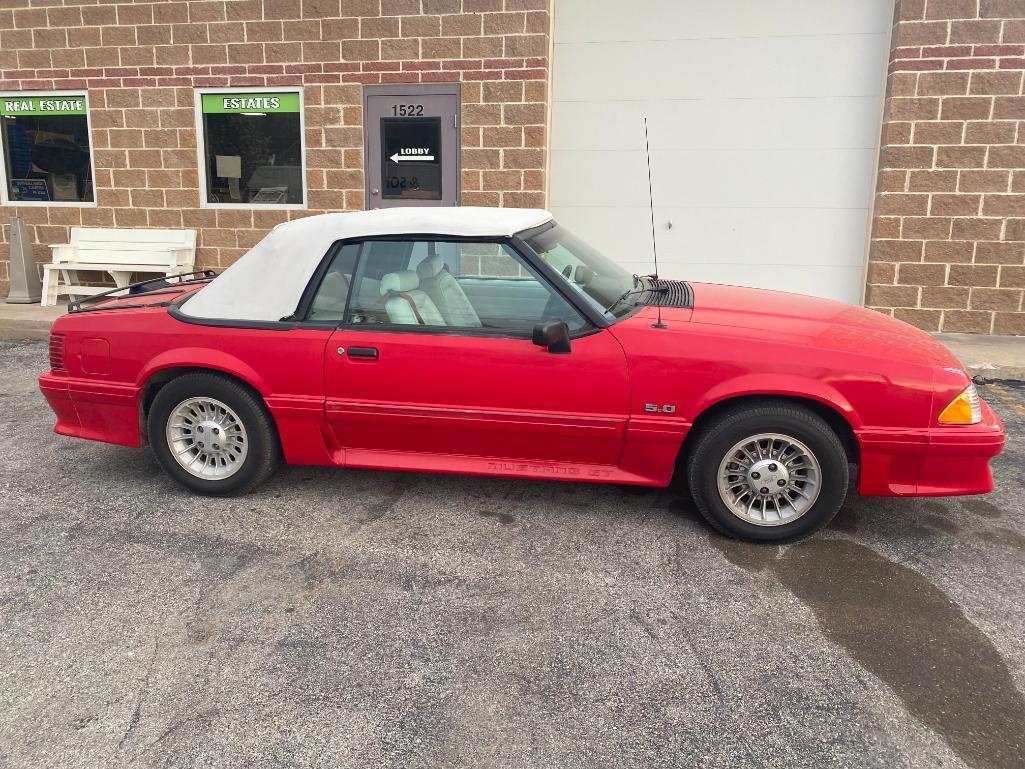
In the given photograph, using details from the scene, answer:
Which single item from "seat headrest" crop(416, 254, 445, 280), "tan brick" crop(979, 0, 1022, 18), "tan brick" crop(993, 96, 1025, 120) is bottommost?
"seat headrest" crop(416, 254, 445, 280)

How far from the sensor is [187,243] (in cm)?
988

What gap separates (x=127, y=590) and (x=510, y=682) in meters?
1.73

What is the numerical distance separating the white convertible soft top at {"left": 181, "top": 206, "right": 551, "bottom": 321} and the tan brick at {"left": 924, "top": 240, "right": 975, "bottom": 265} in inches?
233

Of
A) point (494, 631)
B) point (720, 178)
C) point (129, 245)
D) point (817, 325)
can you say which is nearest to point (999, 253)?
point (720, 178)

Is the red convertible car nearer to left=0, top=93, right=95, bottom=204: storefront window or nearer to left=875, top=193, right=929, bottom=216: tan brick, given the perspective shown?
left=875, top=193, right=929, bottom=216: tan brick

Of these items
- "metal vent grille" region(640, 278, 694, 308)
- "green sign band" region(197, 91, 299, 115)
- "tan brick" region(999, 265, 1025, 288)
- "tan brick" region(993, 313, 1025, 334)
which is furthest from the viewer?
"green sign band" region(197, 91, 299, 115)

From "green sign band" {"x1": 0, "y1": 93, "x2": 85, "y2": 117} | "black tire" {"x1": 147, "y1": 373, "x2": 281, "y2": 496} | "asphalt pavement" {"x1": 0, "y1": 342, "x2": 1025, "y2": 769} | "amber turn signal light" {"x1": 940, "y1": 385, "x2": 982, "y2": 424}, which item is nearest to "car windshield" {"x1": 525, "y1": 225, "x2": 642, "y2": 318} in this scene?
"asphalt pavement" {"x1": 0, "y1": 342, "x2": 1025, "y2": 769}

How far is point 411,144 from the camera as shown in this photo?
9289mm

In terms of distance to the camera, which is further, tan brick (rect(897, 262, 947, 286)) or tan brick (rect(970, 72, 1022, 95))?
tan brick (rect(897, 262, 947, 286))

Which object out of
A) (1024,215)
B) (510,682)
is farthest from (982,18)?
(510,682)

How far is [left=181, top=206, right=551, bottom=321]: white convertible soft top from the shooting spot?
160 inches

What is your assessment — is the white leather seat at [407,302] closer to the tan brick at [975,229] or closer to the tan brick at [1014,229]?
the tan brick at [975,229]

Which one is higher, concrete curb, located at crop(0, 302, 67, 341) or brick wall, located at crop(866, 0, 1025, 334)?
brick wall, located at crop(866, 0, 1025, 334)

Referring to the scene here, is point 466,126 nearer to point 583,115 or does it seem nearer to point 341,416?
point 583,115
